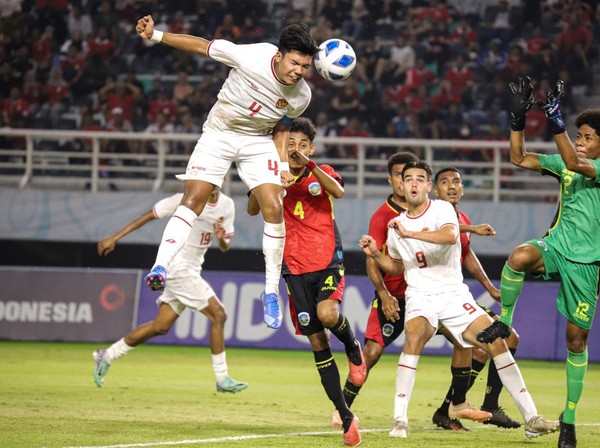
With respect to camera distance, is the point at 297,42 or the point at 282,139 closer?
the point at 297,42

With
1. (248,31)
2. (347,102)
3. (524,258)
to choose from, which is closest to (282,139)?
(524,258)

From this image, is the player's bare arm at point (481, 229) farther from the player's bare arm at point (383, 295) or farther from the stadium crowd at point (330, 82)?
the stadium crowd at point (330, 82)

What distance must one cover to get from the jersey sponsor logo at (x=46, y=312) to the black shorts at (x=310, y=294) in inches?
345

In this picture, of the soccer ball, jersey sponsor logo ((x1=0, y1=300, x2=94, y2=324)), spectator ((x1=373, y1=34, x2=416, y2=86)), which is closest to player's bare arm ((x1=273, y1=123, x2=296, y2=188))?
the soccer ball

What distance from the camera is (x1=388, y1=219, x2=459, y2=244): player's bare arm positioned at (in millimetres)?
7680

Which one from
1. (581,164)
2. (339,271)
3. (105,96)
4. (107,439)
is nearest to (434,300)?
(339,271)

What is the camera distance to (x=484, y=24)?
70.3 ft

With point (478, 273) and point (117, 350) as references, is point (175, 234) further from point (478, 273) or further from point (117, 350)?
point (117, 350)

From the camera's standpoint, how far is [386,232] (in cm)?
879

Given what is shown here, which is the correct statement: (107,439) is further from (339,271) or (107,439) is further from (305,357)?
(305,357)

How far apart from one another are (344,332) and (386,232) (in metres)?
1.22

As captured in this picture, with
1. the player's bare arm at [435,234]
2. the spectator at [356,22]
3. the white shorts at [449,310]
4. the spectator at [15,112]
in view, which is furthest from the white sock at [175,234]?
the spectator at [356,22]

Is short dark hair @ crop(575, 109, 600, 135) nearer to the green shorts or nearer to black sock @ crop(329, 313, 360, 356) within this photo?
the green shorts

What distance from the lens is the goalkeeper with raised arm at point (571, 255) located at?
23.8ft
